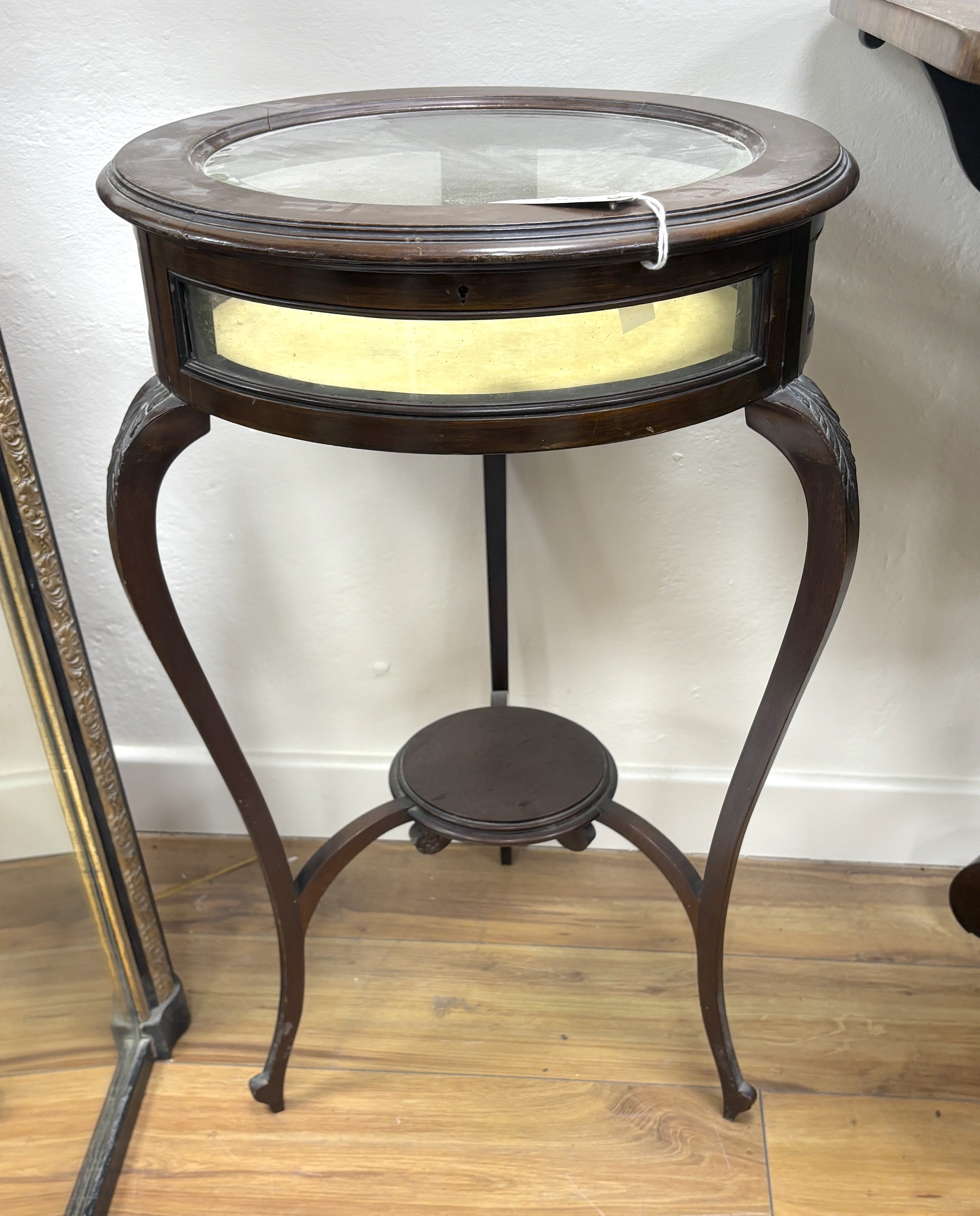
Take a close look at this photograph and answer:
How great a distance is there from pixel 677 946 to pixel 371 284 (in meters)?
0.92

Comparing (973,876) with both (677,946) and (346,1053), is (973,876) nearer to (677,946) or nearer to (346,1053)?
(677,946)

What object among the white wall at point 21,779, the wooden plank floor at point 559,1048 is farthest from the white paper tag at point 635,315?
the wooden plank floor at point 559,1048

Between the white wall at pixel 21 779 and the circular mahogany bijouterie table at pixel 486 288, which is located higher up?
the circular mahogany bijouterie table at pixel 486 288

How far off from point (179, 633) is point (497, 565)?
1.28 feet

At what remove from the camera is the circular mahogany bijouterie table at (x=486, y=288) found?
2.07ft

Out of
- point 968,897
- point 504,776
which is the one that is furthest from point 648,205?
point 968,897

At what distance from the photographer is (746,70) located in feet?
3.34

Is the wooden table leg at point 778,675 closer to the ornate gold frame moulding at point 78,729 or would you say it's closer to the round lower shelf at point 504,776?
the round lower shelf at point 504,776

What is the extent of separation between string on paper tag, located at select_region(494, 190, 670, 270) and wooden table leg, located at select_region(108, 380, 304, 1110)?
0.32m

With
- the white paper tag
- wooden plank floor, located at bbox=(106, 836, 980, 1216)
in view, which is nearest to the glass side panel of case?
the white paper tag

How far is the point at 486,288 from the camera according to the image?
63cm

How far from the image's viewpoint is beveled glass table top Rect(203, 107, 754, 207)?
72 cm

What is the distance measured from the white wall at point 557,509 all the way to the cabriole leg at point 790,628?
1.17 feet

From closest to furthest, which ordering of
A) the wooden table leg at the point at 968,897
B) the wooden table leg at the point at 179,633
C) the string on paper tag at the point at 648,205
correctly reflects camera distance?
the string on paper tag at the point at 648,205 → the wooden table leg at the point at 179,633 → the wooden table leg at the point at 968,897
